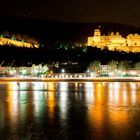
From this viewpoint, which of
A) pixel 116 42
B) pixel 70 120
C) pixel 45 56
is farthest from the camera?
pixel 116 42

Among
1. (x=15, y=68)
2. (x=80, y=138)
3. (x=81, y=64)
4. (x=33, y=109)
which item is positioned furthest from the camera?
(x=81, y=64)

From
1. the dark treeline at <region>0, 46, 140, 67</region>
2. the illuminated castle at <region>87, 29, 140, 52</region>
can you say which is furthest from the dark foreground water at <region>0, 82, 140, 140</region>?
the illuminated castle at <region>87, 29, 140, 52</region>

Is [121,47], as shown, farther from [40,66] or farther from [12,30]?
[40,66]

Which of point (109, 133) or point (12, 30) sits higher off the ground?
point (12, 30)

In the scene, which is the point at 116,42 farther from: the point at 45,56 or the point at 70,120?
the point at 70,120

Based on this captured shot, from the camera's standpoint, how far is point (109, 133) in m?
12.4

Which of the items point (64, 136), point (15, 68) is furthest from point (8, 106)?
point (15, 68)

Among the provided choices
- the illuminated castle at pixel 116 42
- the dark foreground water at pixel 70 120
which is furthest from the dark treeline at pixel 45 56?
the dark foreground water at pixel 70 120

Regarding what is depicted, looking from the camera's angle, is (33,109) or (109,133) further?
(33,109)

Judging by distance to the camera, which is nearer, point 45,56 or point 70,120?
point 70,120

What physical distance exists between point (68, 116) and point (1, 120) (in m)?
2.33

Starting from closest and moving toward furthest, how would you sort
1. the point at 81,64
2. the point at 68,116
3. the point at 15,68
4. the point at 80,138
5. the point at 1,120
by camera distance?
the point at 80,138
the point at 1,120
the point at 68,116
the point at 15,68
the point at 81,64

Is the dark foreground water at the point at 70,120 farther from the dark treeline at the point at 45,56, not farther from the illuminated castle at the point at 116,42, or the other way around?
the illuminated castle at the point at 116,42

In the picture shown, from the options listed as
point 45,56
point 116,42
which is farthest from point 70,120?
point 116,42
